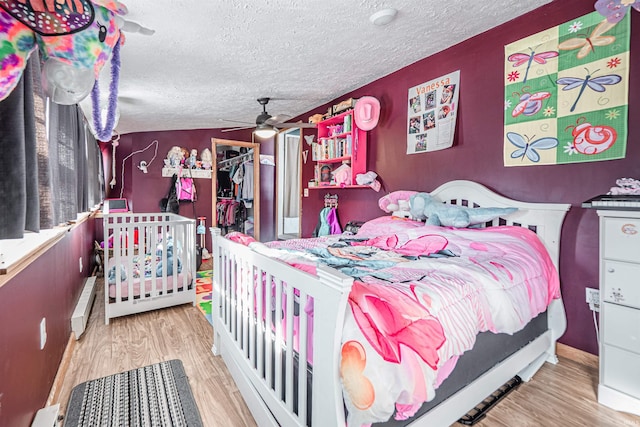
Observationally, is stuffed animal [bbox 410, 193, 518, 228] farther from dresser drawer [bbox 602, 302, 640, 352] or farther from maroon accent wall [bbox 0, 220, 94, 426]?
maroon accent wall [bbox 0, 220, 94, 426]

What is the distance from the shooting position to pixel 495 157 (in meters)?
2.34

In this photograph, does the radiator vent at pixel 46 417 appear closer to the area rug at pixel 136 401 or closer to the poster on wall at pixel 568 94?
the area rug at pixel 136 401

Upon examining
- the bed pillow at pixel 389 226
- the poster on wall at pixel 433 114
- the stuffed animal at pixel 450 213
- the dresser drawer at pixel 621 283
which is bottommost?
the dresser drawer at pixel 621 283

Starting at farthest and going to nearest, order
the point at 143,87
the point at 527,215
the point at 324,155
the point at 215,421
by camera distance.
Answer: the point at 324,155
the point at 143,87
the point at 527,215
the point at 215,421

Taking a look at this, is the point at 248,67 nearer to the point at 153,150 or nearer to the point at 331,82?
the point at 331,82

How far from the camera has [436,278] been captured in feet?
4.36

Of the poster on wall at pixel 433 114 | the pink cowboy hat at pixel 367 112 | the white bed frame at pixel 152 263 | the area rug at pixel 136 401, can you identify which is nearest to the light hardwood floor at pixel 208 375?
the area rug at pixel 136 401

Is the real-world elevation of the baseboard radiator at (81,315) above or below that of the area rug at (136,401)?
above

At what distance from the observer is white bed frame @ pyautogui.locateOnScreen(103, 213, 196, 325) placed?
2559 millimetres

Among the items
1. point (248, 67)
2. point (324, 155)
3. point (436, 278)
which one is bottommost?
point (436, 278)

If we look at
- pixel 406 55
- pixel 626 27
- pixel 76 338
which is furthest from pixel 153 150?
pixel 626 27

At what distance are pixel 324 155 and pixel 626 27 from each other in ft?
8.69

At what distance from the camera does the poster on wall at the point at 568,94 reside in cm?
177

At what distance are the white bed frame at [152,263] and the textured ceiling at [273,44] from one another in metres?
1.01
